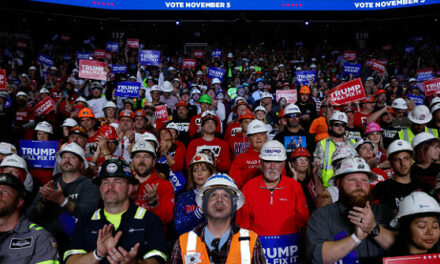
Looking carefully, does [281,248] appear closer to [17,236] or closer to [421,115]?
[17,236]

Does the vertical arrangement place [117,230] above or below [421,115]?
below

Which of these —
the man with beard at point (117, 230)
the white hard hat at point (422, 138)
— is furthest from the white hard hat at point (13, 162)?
the white hard hat at point (422, 138)

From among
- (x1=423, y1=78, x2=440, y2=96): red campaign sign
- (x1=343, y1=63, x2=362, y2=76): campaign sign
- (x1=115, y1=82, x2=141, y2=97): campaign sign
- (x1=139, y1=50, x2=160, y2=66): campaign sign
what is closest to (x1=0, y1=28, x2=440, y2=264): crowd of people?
(x1=115, y1=82, x2=141, y2=97): campaign sign

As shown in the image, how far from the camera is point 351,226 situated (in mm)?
3422

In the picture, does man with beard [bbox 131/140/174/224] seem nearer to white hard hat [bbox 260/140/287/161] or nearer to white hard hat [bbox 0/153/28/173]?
white hard hat [bbox 260/140/287/161]

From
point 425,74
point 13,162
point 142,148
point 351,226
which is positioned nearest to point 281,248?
point 351,226

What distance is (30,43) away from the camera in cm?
2127

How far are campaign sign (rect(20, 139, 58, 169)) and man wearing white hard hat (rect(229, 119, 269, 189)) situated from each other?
3136mm

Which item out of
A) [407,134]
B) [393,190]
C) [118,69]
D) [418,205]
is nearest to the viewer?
[418,205]

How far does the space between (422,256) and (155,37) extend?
25.0 m

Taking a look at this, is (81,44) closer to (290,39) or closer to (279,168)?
(290,39)

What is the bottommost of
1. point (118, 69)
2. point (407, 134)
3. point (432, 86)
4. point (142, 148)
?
point (142, 148)

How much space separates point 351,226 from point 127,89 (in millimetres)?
7615

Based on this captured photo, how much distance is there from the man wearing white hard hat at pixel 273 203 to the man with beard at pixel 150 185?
96cm
